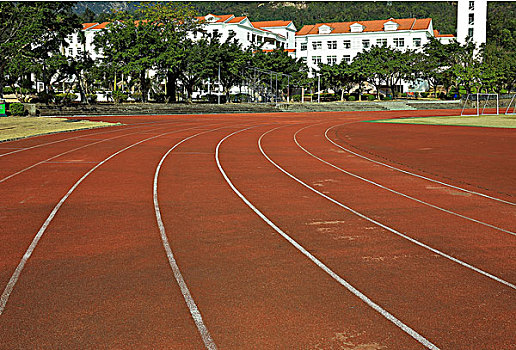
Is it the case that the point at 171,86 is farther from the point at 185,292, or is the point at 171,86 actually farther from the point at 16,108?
the point at 185,292

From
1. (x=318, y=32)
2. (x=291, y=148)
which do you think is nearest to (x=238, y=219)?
(x=291, y=148)

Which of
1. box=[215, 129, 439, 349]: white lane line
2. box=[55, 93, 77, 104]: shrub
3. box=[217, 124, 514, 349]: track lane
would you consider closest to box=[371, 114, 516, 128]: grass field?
box=[217, 124, 514, 349]: track lane

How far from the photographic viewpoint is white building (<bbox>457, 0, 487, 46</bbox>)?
8425 cm

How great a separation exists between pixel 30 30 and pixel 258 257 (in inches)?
1703

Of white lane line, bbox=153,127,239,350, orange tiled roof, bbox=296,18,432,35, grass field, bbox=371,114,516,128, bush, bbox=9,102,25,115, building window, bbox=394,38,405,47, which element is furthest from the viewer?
building window, bbox=394,38,405,47

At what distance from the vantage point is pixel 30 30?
44312mm

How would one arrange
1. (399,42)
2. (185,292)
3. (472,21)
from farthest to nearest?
1. (399,42)
2. (472,21)
3. (185,292)

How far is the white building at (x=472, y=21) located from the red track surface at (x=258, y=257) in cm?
7744

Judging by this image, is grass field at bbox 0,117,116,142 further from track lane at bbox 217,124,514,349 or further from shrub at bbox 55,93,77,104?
shrub at bbox 55,93,77,104

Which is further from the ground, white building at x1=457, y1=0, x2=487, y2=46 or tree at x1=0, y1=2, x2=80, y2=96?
white building at x1=457, y1=0, x2=487, y2=46

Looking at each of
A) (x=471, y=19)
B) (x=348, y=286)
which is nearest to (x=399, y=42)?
(x=471, y=19)

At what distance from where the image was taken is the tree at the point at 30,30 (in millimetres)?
41062

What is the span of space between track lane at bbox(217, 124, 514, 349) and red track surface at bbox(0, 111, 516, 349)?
0.08 feet

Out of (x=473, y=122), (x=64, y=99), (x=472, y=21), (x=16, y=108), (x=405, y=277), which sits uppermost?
(x=472, y=21)
